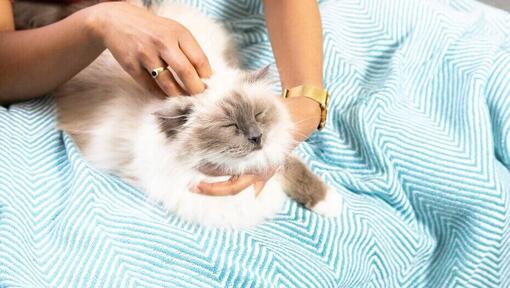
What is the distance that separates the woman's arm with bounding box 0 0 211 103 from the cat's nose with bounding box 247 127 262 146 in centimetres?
13

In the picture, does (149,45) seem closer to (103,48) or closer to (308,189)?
(103,48)

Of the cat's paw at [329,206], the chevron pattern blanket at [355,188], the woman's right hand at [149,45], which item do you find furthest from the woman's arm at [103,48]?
the cat's paw at [329,206]

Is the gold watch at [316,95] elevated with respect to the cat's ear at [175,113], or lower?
Answer: lower

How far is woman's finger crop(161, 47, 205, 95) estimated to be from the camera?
83 centimetres

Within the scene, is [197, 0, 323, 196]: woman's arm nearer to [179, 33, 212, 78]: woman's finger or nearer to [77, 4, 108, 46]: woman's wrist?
[179, 33, 212, 78]: woman's finger

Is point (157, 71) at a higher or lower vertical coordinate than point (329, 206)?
higher

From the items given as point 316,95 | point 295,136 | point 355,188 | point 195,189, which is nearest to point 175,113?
point 195,189

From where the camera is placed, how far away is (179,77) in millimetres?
859

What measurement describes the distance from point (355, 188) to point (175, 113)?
50 cm

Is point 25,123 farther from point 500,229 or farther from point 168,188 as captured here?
point 500,229

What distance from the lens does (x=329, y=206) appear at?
1.05 metres

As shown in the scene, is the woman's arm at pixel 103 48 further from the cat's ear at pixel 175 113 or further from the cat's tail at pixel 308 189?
the cat's tail at pixel 308 189

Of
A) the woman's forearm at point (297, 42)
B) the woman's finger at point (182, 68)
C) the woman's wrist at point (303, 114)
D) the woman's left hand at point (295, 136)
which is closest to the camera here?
the woman's finger at point (182, 68)

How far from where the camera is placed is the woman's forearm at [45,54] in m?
0.95
